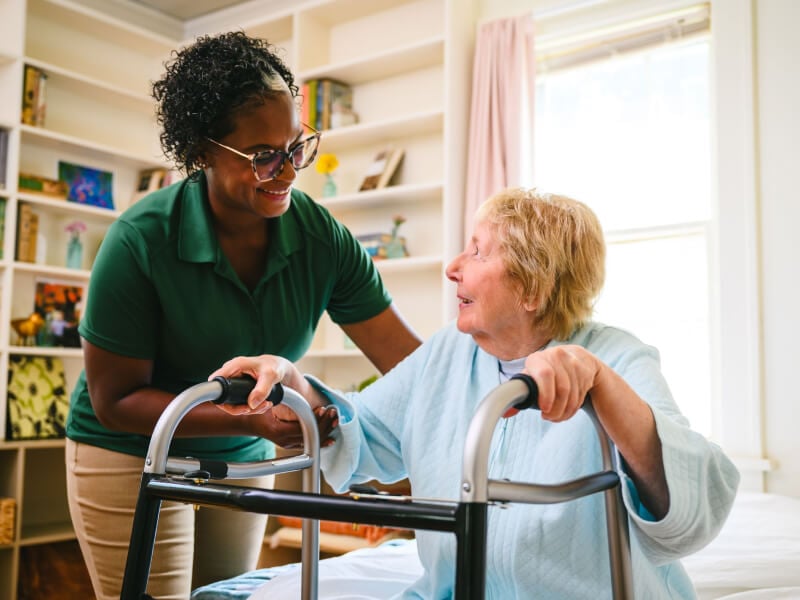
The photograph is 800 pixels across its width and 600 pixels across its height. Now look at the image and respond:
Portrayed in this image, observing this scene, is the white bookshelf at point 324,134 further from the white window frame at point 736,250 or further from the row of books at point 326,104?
the white window frame at point 736,250

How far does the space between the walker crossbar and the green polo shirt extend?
553mm

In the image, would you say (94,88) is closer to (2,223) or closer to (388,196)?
(2,223)

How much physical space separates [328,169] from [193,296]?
2785 millimetres

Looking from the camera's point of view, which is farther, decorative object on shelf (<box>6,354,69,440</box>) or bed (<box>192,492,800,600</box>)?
decorative object on shelf (<box>6,354,69,440</box>)

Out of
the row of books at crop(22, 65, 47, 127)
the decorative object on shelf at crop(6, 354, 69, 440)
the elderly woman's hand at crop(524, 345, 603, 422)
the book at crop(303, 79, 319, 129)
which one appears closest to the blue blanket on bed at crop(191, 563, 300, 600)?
the elderly woman's hand at crop(524, 345, 603, 422)

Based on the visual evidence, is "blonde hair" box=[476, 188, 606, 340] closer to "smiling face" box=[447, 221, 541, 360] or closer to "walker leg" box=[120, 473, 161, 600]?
"smiling face" box=[447, 221, 541, 360]

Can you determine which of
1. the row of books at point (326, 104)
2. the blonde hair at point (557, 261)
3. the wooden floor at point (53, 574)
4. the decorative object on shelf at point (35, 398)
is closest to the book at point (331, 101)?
the row of books at point (326, 104)

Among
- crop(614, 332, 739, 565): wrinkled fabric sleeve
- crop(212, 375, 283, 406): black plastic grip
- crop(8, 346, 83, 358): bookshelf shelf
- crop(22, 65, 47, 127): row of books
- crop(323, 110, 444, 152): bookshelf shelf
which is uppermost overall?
crop(22, 65, 47, 127): row of books

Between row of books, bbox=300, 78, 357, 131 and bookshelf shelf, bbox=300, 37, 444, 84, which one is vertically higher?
bookshelf shelf, bbox=300, 37, 444, 84

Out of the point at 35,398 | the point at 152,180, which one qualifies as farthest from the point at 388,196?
the point at 35,398

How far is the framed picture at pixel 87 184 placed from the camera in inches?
179

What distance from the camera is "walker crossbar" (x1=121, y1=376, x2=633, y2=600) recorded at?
795 millimetres

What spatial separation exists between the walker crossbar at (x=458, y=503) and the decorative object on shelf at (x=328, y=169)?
3.33 meters

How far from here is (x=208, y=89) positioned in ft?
5.38
